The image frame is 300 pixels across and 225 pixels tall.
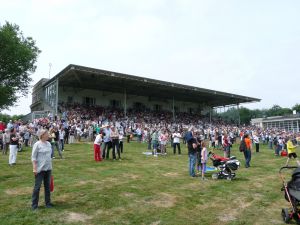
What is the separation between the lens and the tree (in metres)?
35.3

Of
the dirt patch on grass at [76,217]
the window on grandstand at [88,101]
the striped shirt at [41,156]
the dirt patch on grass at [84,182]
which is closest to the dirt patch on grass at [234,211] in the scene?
the dirt patch on grass at [76,217]

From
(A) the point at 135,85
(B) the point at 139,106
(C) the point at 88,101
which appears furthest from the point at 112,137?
(B) the point at 139,106

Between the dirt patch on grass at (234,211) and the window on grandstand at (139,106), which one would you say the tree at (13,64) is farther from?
the dirt patch on grass at (234,211)

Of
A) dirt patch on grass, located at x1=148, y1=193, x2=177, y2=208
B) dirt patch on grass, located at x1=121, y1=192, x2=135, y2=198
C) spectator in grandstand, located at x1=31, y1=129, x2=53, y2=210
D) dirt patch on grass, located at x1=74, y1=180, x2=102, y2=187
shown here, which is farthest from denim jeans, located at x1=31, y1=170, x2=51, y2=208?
dirt patch on grass, located at x1=148, y1=193, x2=177, y2=208

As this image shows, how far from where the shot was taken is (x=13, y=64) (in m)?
36.6

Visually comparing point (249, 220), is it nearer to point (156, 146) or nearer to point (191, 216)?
point (191, 216)

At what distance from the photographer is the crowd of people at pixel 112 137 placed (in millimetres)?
7518

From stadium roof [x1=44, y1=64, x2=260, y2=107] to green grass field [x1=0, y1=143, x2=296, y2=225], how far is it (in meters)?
19.4

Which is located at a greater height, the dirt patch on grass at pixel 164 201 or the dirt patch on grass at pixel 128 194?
the dirt patch on grass at pixel 128 194

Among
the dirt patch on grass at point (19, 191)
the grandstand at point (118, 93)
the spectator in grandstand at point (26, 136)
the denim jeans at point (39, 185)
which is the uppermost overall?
the grandstand at point (118, 93)

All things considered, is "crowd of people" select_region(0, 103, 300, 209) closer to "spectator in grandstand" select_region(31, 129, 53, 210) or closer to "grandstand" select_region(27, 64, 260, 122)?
"spectator in grandstand" select_region(31, 129, 53, 210)

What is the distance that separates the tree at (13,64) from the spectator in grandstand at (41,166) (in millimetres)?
31200

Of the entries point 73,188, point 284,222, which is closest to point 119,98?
point 73,188

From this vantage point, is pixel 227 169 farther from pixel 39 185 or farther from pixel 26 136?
pixel 26 136
